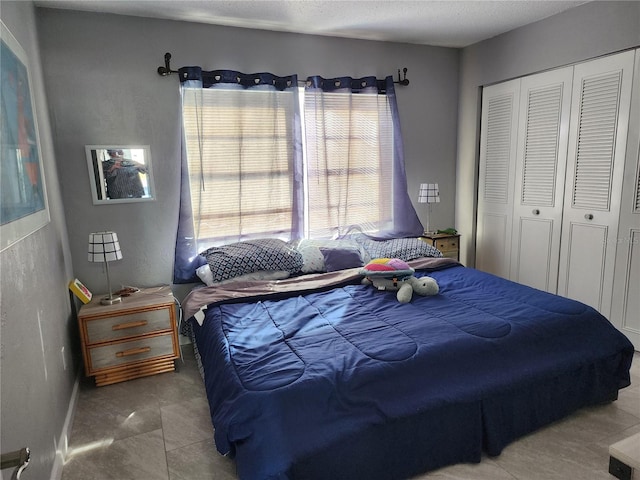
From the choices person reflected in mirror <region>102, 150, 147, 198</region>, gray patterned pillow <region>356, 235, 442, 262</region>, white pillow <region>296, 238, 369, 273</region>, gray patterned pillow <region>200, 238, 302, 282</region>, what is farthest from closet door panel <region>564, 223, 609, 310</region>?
person reflected in mirror <region>102, 150, 147, 198</region>

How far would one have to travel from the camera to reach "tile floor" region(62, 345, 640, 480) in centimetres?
185

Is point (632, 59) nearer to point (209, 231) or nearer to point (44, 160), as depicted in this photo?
point (209, 231)

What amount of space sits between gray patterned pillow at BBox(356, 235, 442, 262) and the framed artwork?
229 cm

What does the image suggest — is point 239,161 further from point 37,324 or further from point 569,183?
point 569,183

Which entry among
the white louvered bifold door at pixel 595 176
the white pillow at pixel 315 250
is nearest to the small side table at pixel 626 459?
the white louvered bifold door at pixel 595 176

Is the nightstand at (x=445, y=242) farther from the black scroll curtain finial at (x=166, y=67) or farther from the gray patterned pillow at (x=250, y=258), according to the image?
the black scroll curtain finial at (x=166, y=67)

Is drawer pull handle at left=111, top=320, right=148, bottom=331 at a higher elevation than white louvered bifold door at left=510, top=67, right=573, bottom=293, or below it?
below

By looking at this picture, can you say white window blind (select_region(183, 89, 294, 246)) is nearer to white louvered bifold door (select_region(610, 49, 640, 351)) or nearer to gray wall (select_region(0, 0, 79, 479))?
gray wall (select_region(0, 0, 79, 479))

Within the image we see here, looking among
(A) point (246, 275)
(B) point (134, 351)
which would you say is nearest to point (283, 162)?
(A) point (246, 275)

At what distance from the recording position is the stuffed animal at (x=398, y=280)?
8.33 feet

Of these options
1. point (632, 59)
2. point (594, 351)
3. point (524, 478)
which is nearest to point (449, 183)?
point (632, 59)

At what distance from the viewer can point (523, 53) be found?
340cm

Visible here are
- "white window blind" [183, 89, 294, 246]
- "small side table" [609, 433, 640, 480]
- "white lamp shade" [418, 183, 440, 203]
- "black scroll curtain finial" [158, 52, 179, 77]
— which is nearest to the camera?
"small side table" [609, 433, 640, 480]

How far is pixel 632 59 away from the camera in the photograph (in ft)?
8.92
